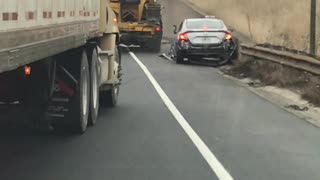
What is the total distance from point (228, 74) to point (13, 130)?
11.1m

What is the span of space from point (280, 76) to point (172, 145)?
8498 mm

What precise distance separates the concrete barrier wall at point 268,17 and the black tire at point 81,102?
47.1 ft

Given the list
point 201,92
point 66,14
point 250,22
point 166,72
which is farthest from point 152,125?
point 250,22

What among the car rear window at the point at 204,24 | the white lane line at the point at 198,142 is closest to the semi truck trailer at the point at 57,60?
the white lane line at the point at 198,142

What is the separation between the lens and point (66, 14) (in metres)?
7.75

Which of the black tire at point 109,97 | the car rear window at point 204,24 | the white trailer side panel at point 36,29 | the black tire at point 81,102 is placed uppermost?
the white trailer side panel at point 36,29

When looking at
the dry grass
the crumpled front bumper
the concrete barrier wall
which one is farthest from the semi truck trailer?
the concrete barrier wall

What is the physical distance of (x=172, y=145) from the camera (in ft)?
30.4

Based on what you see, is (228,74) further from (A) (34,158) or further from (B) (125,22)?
(A) (34,158)

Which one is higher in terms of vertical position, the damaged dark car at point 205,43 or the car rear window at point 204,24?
the car rear window at point 204,24

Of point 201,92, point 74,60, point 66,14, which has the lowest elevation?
point 201,92

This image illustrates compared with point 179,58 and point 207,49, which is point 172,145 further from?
point 179,58

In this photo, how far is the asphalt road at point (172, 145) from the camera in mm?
7688

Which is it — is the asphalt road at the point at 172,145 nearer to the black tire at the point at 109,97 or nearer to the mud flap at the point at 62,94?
the black tire at the point at 109,97
